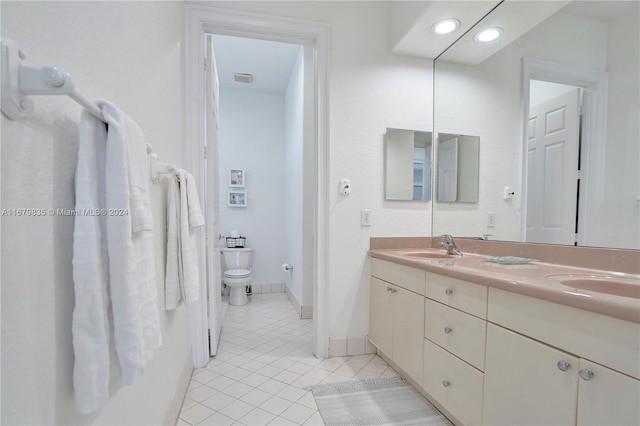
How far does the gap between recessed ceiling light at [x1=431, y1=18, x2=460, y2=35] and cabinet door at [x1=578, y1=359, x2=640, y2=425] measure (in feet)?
6.13

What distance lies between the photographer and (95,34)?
688 mm

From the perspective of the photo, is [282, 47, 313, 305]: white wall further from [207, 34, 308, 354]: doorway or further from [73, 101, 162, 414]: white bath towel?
[73, 101, 162, 414]: white bath towel

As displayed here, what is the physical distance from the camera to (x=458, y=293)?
1.20 meters

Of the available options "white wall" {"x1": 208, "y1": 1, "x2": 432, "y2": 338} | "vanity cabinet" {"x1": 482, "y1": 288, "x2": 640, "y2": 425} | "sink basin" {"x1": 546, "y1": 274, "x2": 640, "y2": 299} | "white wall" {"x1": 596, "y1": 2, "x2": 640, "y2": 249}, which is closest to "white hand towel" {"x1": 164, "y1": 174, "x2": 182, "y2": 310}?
"white wall" {"x1": 208, "y1": 1, "x2": 432, "y2": 338}

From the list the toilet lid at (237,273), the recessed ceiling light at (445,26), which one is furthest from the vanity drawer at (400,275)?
the toilet lid at (237,273)

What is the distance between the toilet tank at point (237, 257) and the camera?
3.33 m

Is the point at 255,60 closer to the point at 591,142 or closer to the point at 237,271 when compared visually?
the point at 237,271

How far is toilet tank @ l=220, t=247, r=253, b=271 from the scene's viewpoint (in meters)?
3.33

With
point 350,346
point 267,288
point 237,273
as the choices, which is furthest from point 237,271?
point 350,346

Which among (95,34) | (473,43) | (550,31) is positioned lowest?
(95,34)

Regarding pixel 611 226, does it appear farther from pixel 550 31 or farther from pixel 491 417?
pixel 550 31

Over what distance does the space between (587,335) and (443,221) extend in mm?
1370

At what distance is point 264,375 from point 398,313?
3.13 ft

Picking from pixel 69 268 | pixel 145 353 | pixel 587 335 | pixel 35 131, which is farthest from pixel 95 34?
pixel 587 335
